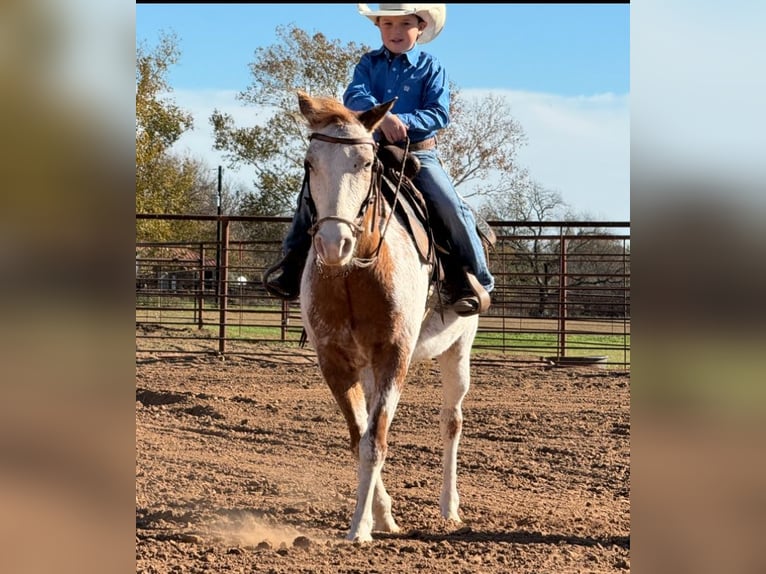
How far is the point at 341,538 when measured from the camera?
396 centimetres

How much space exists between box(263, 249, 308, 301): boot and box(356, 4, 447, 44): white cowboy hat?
1.34 metres

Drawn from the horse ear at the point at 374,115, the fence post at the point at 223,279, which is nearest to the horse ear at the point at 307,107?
the horse ear at the point at 374,115

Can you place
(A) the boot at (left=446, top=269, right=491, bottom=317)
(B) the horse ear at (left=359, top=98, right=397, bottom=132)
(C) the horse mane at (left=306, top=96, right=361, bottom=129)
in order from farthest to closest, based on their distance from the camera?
(A) the boot at (left=446, top=269, right=491, bottom=317) < (B) the horse ear at (left=359, top=98, right=397, bottom=132) < (C) the horse mane at (left=306, top=96, right=361, bottom=129)

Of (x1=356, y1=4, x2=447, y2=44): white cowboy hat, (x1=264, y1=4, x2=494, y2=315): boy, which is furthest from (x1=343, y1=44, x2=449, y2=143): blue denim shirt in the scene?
(x1=356, y1=4, x2=447, y2=44): white cowboy hat

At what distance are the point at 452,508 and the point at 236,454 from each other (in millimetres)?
2345

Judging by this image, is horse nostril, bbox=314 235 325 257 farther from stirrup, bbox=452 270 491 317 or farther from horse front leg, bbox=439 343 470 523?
horse front leg, bbox=439 343 470 523

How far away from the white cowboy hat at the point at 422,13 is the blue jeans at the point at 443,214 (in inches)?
26.8

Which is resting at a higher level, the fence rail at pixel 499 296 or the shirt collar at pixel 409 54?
the shirt collar at pixel 409 54

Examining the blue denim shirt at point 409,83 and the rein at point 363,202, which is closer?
the rein at point 363,202

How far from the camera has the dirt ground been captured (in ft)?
11.8

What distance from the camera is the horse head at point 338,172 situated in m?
Answer: 3.23

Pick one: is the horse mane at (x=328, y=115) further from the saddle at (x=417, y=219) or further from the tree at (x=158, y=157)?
the tree at (x=158, y=157)
